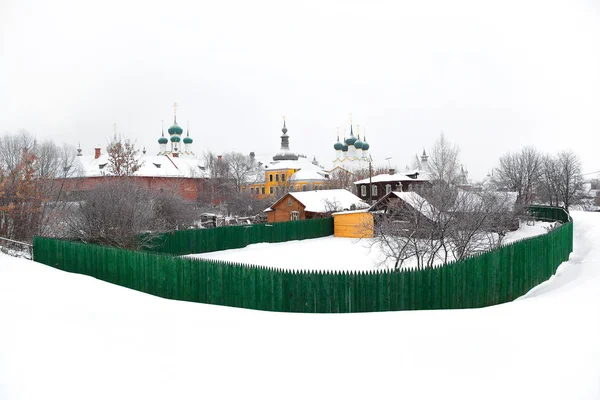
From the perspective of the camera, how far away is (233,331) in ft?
31.6

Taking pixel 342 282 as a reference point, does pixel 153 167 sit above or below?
above

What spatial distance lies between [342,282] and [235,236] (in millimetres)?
21318

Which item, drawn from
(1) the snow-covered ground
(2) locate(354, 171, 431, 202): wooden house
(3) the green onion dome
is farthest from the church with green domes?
(1) the snow-covered ground

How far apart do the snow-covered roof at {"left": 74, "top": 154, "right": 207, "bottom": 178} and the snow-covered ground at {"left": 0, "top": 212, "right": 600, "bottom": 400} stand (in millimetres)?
56452

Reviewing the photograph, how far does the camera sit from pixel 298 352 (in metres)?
8.34

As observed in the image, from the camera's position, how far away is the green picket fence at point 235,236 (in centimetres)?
2813

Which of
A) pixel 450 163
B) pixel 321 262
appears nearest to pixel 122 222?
pixel 321 262

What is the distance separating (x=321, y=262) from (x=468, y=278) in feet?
43.0

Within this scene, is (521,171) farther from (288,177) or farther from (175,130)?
(175,130)

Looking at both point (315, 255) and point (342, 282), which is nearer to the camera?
point (342, 282)

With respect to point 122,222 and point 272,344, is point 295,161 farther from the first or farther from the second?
point 272,344

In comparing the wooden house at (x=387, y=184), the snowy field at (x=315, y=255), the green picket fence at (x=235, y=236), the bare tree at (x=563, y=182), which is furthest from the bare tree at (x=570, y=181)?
the green picket fence at (x=235, y=236)

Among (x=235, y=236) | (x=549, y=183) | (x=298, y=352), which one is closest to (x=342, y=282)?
(x=298, y=352)

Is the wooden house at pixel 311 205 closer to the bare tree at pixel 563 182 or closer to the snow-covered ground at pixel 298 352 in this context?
the snow-covered ground at pixel 298 352
